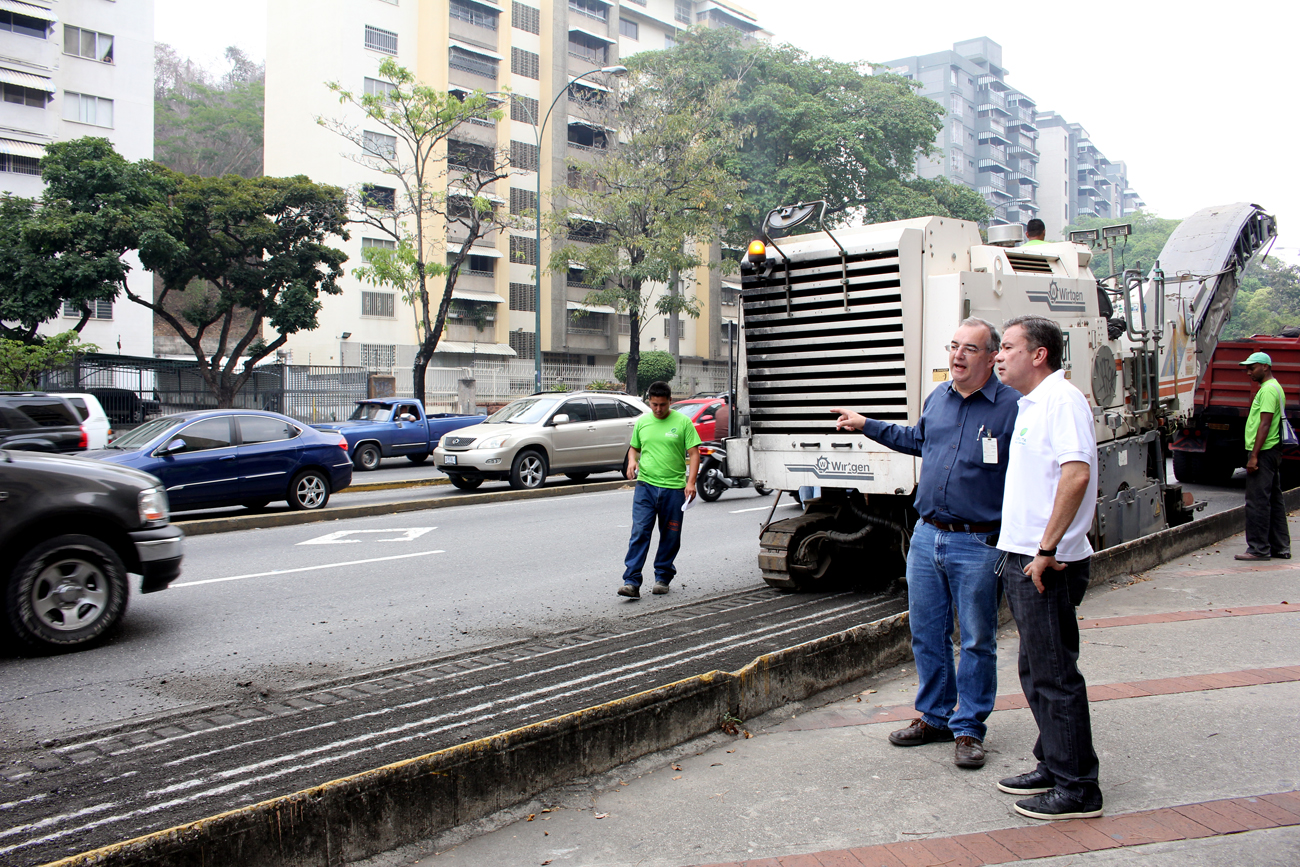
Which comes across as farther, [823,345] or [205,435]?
[205,435]

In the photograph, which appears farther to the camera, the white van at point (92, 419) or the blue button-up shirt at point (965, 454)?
the white van at point (92, 419)

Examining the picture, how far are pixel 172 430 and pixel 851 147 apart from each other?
125 feet

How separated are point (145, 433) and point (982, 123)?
101 metres

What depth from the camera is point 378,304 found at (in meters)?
42.5

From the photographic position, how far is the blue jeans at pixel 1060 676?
12.5ft

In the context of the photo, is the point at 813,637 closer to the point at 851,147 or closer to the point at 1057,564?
the point at 1057,564

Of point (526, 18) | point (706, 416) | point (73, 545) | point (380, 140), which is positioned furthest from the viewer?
point (526, 18)

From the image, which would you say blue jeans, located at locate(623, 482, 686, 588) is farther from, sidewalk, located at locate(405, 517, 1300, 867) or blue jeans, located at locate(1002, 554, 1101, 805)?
blue jeans, located at locate(1002, 554, 1101, 805)

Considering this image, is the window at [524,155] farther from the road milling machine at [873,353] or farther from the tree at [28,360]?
the road milling machine at [873,353]

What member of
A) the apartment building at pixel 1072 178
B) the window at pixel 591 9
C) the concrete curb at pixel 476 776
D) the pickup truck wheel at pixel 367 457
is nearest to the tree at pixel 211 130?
the window at pixel 591 9

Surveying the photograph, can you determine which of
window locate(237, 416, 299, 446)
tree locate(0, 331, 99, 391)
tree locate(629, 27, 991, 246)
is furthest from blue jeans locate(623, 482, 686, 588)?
tree locate(629, 27, 991, 246)

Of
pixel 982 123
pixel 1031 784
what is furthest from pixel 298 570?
pixel 982 123

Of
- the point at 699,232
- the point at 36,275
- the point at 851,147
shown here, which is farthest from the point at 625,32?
the point at 36,275

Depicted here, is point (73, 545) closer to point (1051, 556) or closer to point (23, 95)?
point (1051, 556)
